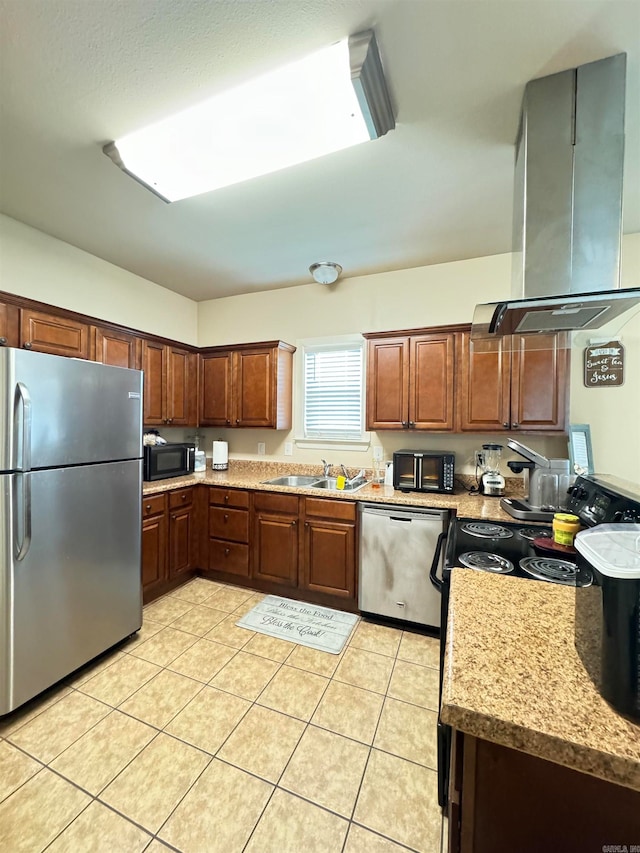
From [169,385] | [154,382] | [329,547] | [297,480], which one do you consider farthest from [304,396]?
[329,547]

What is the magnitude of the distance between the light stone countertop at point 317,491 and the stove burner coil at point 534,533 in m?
0.18

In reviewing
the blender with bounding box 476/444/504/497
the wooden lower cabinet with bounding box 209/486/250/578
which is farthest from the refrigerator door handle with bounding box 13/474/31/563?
the blender with bounding box 476/444/504/497

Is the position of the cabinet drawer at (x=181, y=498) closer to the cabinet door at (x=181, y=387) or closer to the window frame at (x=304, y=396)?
the cabinet door at (x=181, y=387)

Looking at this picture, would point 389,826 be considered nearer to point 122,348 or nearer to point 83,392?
point 83,392

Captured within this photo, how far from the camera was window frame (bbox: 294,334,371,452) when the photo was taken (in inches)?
127

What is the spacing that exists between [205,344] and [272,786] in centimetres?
362

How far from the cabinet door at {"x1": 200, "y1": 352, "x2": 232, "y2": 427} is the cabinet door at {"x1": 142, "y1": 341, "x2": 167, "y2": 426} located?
42 cm

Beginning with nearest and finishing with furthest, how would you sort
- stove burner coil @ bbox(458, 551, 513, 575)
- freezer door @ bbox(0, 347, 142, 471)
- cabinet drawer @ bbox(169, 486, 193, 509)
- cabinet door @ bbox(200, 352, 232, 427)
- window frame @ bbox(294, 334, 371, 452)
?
stove burner coil @ bbox(458, 551, 513, 575) < freezer door @ bbox(0, 347, 142, 471) < cabinet drawer @ bbox(169, 486, 193, 509) < window frame @ bbox(294, 334, 371, 452) < cabinet door @ bbox(200, 352, 232, 427)

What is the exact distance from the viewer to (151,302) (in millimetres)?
3406

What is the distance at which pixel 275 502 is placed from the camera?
9.33ft

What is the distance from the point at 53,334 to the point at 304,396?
202cm

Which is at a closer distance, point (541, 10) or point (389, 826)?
point (541, 10)

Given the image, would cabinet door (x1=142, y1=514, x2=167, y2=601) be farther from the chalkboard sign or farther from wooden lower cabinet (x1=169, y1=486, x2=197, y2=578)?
the chalkboard sign

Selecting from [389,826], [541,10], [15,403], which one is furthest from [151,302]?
[389,826]
